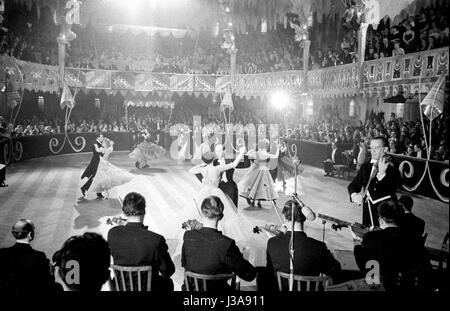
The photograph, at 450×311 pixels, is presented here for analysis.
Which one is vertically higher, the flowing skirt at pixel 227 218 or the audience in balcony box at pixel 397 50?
the audience in balcony box at pixel 397 50

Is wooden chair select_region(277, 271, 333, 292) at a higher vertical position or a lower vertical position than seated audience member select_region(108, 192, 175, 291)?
lower

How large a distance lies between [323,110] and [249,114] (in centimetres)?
504

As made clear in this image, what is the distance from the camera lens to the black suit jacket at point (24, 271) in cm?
340

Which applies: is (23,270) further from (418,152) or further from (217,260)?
(418,152)

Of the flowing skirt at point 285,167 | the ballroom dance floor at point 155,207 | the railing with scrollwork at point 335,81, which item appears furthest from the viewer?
the railing with scrollwork at point 335,81

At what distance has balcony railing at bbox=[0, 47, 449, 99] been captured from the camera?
1282cm

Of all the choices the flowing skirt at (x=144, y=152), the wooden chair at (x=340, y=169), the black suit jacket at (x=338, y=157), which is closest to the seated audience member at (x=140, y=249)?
the wooden chair at (x=340, y=169)

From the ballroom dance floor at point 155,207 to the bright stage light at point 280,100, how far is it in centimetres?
768

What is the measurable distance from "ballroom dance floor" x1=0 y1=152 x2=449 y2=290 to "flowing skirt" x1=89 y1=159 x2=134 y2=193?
14.9 inches

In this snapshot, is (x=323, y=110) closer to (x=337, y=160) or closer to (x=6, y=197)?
(x=337, y=160)

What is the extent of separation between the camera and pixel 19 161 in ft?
55.1

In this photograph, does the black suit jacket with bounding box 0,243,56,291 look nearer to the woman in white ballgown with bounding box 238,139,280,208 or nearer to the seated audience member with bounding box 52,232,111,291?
the seated audience member with bounding box 52,232,111,291

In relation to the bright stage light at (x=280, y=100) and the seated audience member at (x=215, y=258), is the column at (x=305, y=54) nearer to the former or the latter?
the bright stage light at (x=280, y=100)

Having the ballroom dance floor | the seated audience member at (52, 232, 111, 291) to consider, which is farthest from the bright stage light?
the seated audience member at (52, 232, 111, 291)
